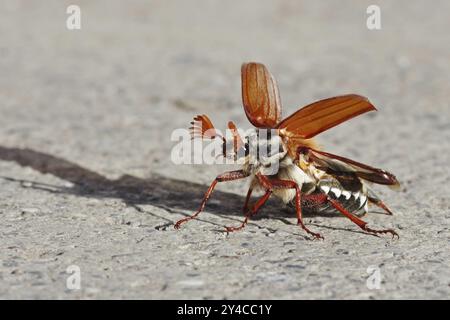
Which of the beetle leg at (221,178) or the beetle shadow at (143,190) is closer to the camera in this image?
the beetle leg at (221,178)

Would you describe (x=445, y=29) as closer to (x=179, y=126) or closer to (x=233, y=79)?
(x=233, y=79)

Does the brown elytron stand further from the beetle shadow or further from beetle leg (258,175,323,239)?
the beetle shadow

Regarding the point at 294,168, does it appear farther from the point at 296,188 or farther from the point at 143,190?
the point at 143,190

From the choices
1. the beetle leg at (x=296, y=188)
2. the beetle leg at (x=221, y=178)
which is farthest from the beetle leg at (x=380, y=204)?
the beetle leg at (x=221, y=178)

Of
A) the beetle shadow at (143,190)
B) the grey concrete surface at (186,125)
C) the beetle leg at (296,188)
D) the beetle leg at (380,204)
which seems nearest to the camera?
the grey concrete surface at (186,125)

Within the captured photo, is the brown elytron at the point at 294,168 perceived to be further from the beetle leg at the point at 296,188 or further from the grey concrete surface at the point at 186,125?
the grey concrete surface at the point at 186,125

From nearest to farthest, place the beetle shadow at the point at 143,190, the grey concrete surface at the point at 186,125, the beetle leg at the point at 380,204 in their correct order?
the grey concrete surface at the point at 186,125 < the beetle leg at the point at 380,204 < the beetle shadow at the point at 143,190

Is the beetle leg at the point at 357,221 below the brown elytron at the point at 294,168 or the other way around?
below

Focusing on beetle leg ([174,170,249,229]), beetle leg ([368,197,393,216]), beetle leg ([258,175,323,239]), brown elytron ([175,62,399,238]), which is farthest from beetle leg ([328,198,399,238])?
beetle leg ([174,170,249,229])
